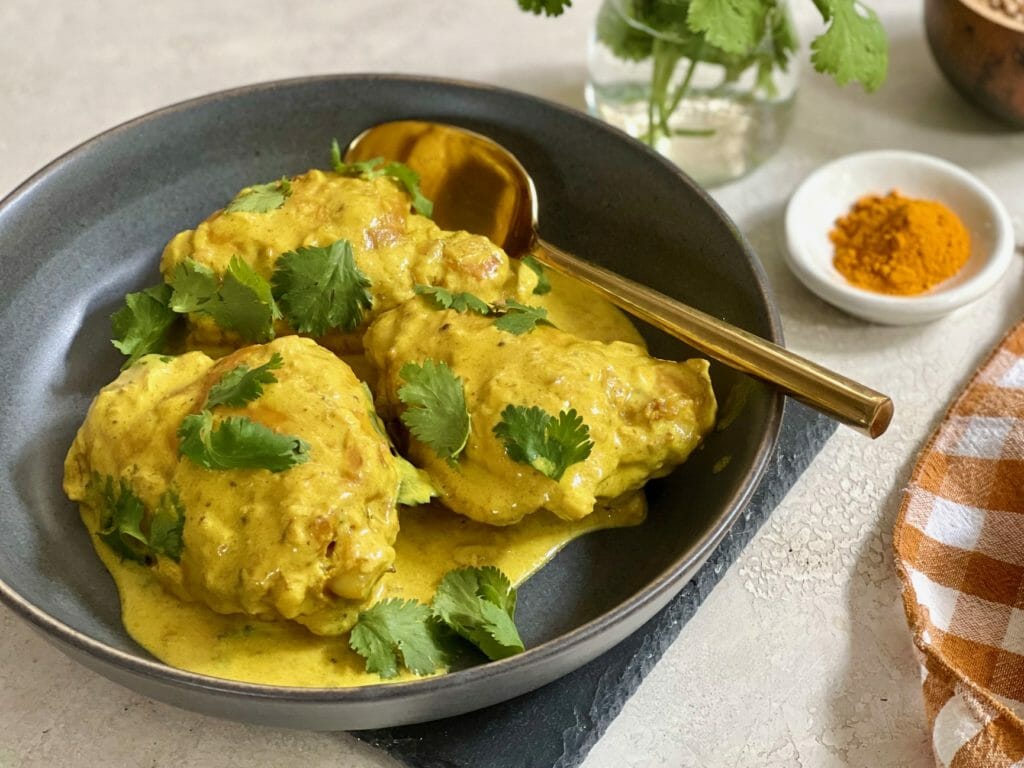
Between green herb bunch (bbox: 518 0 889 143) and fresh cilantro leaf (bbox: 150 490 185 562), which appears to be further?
green herb bunch (bbox: 518 0 889 143)

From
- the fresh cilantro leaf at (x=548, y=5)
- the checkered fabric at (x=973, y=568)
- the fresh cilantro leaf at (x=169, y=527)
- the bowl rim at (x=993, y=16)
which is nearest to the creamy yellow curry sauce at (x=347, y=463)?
the fresh cilantro leaf at (x=169, y=527)

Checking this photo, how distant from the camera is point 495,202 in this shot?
2.65m

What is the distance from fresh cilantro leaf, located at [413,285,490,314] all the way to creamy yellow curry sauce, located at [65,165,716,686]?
3 centimetres

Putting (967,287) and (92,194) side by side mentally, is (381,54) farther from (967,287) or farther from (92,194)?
(967,287)

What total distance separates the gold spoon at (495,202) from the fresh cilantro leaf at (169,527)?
3.29 ft

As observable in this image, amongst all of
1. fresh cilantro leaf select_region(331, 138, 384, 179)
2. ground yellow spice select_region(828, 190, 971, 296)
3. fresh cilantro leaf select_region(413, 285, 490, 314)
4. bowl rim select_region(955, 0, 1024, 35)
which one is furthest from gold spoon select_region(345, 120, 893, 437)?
bowl rim select_region(955, 0, 1024, 35)

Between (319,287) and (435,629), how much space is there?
2.52 feet

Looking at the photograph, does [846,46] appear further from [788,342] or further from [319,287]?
[319,287]

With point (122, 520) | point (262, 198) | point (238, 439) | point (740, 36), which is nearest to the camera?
point (238, 439)

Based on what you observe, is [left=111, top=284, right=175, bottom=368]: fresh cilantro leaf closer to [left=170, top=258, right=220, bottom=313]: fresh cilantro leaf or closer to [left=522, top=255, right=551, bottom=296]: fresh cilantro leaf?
[left=170, top=258, right=220, bottom=313]: fresh cilantro leaf

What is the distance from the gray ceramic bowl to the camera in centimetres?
175

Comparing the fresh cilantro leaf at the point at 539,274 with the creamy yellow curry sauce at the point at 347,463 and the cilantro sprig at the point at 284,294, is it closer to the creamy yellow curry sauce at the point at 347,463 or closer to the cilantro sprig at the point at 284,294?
the creamy yellow curry sauce at the point at 347,463

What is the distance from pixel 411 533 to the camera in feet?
7.00

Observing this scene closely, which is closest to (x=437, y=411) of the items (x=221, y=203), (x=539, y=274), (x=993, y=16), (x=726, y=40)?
(x=539, y=274)
